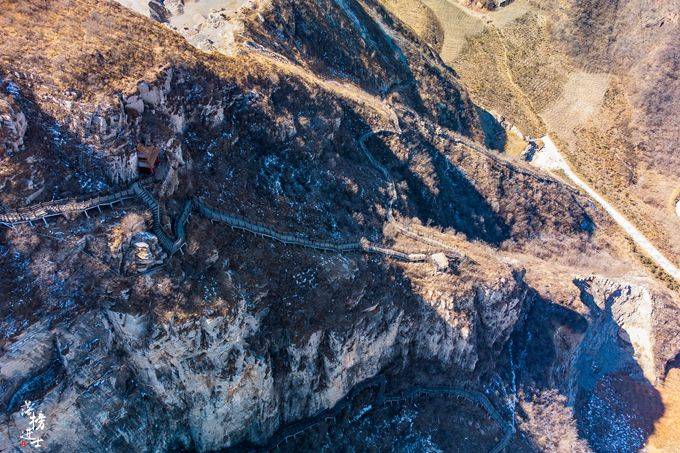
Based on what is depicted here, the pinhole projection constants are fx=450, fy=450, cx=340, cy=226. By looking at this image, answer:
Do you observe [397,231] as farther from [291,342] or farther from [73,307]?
[73,307]

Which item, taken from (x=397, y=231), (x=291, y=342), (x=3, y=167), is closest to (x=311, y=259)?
(x=291, y=342)

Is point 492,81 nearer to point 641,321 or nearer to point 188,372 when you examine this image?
point 641,321

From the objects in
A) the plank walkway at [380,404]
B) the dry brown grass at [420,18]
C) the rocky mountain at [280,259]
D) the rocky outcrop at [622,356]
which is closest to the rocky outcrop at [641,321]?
the rocky outcrop at [622,356]

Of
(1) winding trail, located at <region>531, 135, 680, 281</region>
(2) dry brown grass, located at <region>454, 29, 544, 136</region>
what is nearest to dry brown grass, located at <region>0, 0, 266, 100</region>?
(2) dry brown grass, located at <region>454, 29, 544, 136</region>

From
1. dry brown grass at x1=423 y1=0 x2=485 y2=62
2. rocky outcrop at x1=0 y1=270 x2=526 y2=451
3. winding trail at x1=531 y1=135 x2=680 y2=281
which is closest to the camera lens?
rocky outcrop at x1=0 y1=270 x2=526 y2=451

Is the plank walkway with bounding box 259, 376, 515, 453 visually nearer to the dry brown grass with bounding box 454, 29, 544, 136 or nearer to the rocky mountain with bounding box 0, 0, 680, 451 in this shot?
the rocky mountain with bounding box 0, 0, 680, 451

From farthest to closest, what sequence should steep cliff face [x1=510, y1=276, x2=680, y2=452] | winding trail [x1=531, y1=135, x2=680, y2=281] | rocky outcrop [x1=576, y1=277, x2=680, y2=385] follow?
Result: winding trail [x1=531, y1=135, x2=680, y2=281] < rocky outcrop [x1=576, y1=277, x2=680, y2=385] < steep cliff face [x1=510, y1=276, x2=680, y2=452]
